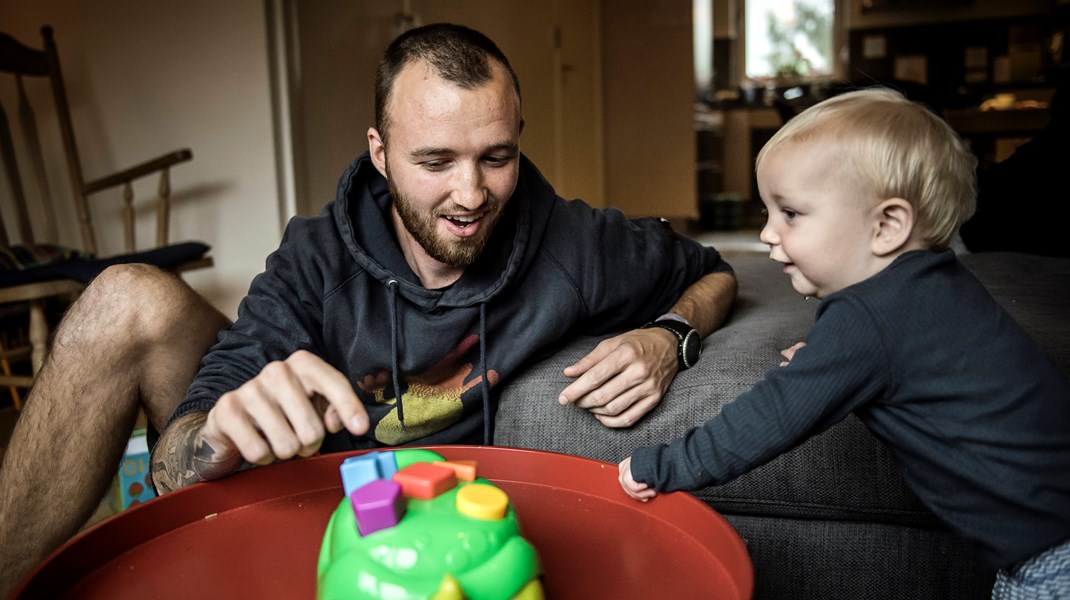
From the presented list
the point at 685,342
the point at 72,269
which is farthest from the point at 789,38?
the point at 685,342

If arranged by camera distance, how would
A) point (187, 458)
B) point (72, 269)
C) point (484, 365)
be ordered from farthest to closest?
point (72, 269)
point (484, 365)
point (187, 458)

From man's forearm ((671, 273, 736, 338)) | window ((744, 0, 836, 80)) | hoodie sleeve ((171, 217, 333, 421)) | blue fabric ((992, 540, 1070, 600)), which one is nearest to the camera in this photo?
blue fabric ((992, 540, 1070, 600))

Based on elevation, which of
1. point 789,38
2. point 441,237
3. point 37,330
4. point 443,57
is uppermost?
point 789,38

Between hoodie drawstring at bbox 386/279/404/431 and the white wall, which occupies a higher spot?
the white wall

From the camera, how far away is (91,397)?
125 centimetres

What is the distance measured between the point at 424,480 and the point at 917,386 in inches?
20.4

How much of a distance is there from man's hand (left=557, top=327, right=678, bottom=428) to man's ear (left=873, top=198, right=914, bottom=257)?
14.0 inches

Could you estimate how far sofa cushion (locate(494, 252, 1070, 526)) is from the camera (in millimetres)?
1174

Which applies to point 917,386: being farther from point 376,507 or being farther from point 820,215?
point 376,507

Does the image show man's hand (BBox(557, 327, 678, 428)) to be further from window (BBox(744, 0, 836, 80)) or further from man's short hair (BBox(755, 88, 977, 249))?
window (BBox(744, 0, 836, 80))

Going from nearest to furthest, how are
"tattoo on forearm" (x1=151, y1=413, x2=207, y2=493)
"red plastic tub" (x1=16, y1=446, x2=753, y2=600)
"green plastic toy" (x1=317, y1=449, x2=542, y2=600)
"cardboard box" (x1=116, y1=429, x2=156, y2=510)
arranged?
"green plastic toy" (x1=317, y1=449, x2=542, y2=600)
"red plastic tub" (x1=16, y1=446, x2=753, y2=600)
"tattoo on forearm" (x1=151, y1=413, x2=207, y2=493)
"cardboard box" (x1=116, y1=429, x2=156, y2=510)

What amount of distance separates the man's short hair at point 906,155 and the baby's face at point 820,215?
2 centimetres

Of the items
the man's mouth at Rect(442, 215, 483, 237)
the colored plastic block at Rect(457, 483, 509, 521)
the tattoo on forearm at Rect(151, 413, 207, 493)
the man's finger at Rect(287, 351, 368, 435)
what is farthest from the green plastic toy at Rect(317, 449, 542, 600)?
the man's mouth at Rect(442, 215, 483, 237)

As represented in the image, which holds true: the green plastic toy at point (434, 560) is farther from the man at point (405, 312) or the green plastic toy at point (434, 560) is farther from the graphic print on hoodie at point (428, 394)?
the graphic print on hoodie at point (428, 394)
